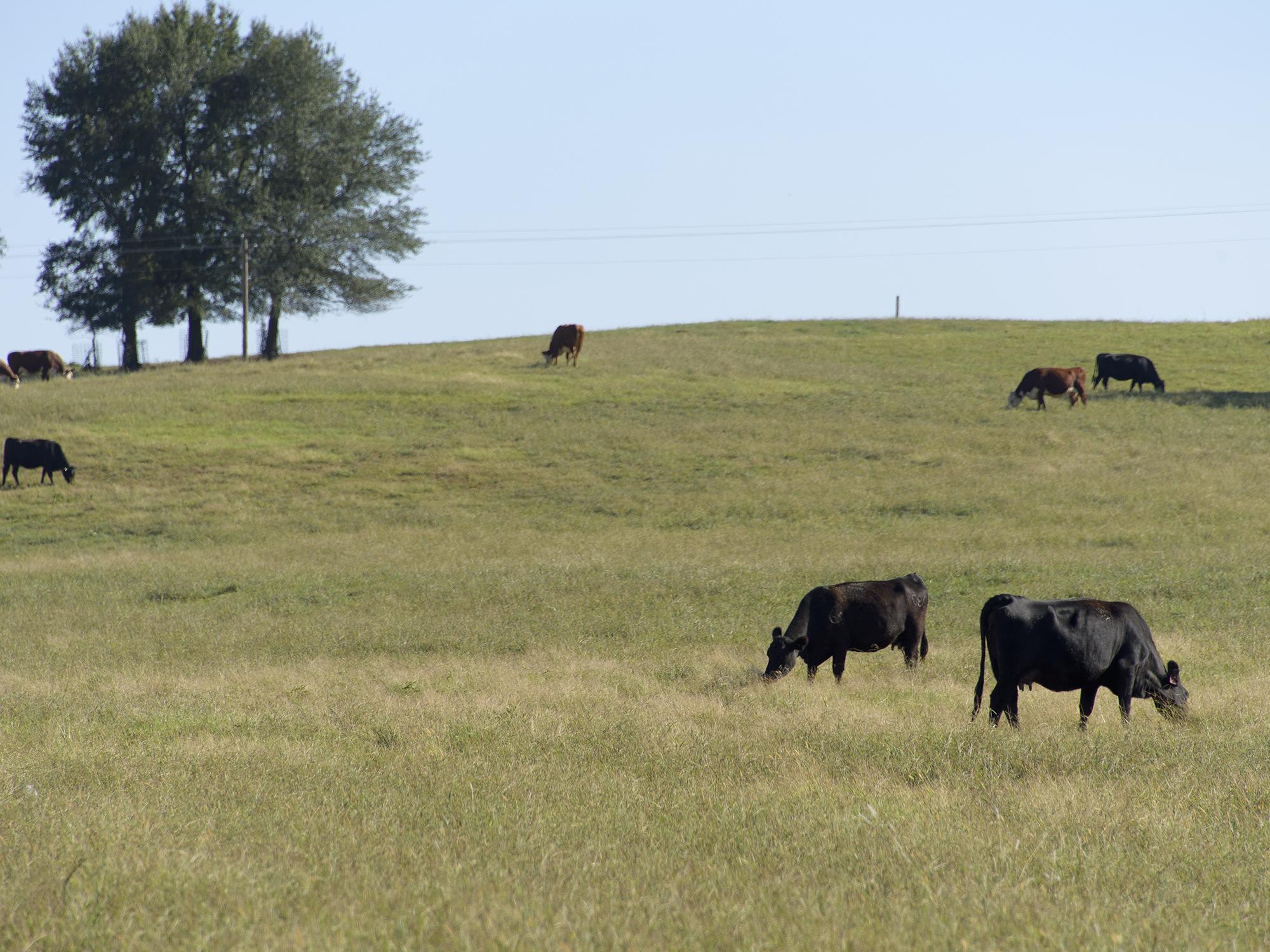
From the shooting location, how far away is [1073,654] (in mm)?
8930

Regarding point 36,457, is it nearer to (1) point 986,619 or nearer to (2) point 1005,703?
(1) point 986,619

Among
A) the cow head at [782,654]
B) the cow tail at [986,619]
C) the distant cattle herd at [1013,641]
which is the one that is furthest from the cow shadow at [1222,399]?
the cow tail at [986,619]

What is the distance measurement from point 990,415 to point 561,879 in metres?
35.5

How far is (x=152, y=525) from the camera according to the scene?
2716 centimetres

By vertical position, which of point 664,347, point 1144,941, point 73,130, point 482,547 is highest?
point 73,130

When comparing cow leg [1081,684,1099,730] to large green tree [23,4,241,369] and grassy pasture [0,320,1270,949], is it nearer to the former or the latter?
grassy pasture [0,320,1270,949]

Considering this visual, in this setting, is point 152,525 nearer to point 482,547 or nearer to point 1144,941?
point 482,547

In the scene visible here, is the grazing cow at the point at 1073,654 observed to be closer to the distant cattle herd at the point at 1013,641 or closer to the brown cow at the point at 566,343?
the distant cattle herd at the point at 1013,641

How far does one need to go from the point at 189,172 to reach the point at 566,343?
21.4m

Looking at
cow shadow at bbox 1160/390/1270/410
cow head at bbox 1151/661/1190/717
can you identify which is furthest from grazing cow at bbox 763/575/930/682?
cow shadow at bbox 1160/390/1270/410

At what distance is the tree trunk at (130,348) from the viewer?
56219 mm

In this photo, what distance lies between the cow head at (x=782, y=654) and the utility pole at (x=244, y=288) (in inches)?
1858

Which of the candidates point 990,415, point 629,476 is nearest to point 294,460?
point 629,476

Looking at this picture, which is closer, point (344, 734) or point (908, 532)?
point (344, 734)
